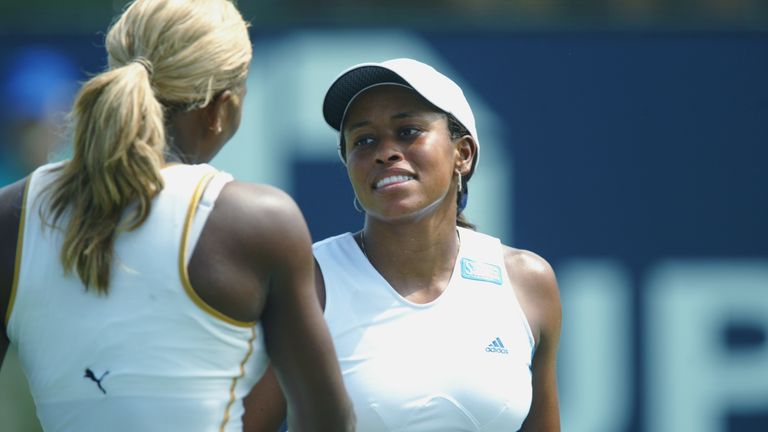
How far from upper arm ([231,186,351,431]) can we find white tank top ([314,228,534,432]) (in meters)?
0.47

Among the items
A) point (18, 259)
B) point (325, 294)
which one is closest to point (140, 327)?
point (18, 259)

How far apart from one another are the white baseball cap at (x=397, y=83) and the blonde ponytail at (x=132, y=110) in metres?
0.66

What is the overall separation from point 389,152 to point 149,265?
89 cm

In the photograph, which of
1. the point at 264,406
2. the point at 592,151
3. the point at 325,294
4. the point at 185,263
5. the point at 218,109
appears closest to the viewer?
the point at 185,263

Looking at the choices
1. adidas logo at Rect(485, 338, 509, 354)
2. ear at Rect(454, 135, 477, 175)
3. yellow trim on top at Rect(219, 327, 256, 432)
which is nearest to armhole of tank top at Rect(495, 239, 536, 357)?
adidas logo at Rect(485, 338, 509, 354)

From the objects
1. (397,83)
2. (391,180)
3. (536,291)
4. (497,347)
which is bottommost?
(497,347)

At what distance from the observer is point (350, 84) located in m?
2.68

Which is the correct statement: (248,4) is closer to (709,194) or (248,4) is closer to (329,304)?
(709,194)

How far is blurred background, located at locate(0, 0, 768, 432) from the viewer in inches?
191

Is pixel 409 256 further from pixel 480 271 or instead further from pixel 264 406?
pixel 264 406

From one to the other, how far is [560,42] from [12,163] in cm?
228

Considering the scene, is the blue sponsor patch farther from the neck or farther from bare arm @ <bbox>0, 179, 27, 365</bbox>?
bare arm @ <bbox>0, 179, 27, 365</bbox>

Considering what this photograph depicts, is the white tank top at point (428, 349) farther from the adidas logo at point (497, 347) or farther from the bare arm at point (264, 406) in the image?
the bare arm at point (264, 406)

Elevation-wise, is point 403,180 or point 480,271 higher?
point 403,180
